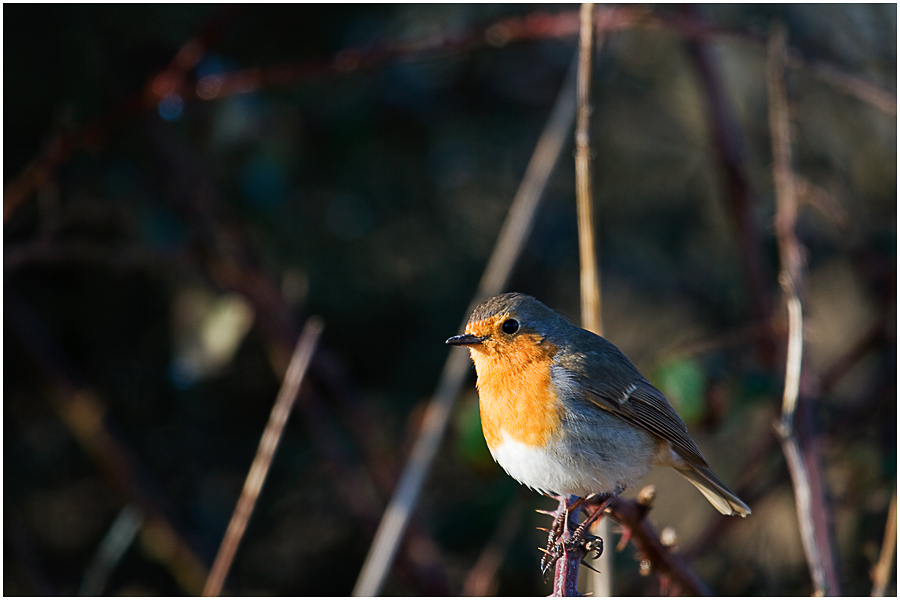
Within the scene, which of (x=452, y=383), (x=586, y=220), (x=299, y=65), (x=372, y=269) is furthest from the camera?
(x=372, y=269)

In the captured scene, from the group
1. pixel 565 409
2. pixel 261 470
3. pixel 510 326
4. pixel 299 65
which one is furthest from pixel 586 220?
pixel 299 65

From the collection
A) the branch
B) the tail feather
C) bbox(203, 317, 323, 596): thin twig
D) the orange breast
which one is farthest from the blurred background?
the branch

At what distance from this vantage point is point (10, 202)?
2.74m

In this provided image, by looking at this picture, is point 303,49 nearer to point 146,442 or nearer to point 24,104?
point 24,104

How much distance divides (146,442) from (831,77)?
3.37 m

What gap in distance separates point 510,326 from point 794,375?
2.16ft

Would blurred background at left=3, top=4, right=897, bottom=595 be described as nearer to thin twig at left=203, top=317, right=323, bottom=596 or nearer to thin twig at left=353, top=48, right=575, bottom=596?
thin twig at left=353, top=48, right=575, bottom=596

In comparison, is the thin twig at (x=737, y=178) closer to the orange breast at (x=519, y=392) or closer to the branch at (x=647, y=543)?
the orange breast at (x=519, y=392)

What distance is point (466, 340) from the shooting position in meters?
1.87

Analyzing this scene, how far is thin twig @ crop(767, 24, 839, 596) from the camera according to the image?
1671 millimetres

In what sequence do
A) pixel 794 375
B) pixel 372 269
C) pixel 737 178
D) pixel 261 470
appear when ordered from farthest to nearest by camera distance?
pixel 372 269 → pixel 737 178 → pixel 261 470 → pixel 794 375

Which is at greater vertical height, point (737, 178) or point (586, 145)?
point (737, 178)

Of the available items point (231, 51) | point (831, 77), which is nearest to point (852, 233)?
point (831, 77)

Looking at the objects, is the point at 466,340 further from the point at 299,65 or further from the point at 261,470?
the point at 299,65
